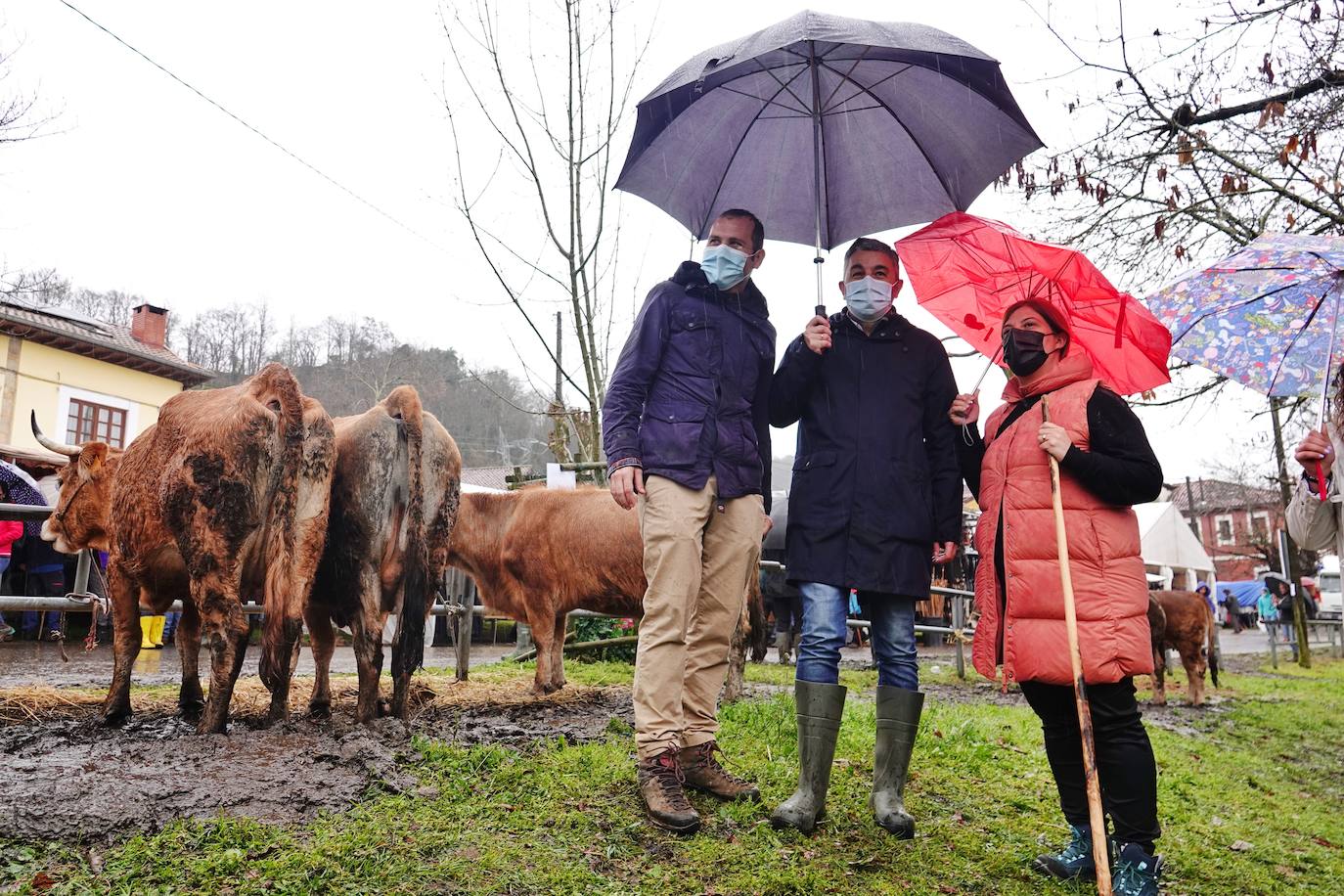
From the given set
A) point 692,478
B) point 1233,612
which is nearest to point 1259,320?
point 692,478

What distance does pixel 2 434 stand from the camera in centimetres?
2327

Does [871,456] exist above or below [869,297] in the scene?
below

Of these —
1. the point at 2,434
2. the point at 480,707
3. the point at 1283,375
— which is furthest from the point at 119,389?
the point at 1283,375

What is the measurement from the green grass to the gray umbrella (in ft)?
7.58

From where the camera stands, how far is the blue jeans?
3502mm

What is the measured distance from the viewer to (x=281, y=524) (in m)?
4.39

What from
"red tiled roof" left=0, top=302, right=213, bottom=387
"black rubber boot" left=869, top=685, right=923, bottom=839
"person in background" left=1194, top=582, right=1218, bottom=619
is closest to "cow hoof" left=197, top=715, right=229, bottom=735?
"black rubber boot" left=869, top=685, right=923, bottom=839

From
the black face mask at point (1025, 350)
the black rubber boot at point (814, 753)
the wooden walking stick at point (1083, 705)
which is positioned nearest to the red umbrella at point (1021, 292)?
the black face mask at point (1025, 350)

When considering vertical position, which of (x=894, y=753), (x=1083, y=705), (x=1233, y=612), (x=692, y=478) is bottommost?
(x=1233, y=612)

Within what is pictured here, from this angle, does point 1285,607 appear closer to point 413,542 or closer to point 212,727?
point 413,542

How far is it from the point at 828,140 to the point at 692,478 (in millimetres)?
1928

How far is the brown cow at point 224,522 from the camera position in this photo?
4152 millimetres

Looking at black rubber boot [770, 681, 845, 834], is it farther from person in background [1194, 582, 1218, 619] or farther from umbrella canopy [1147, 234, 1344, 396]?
person in background [1194, 582, 1218, 619]

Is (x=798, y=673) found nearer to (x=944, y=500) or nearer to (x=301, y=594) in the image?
(x=944, y=500)
